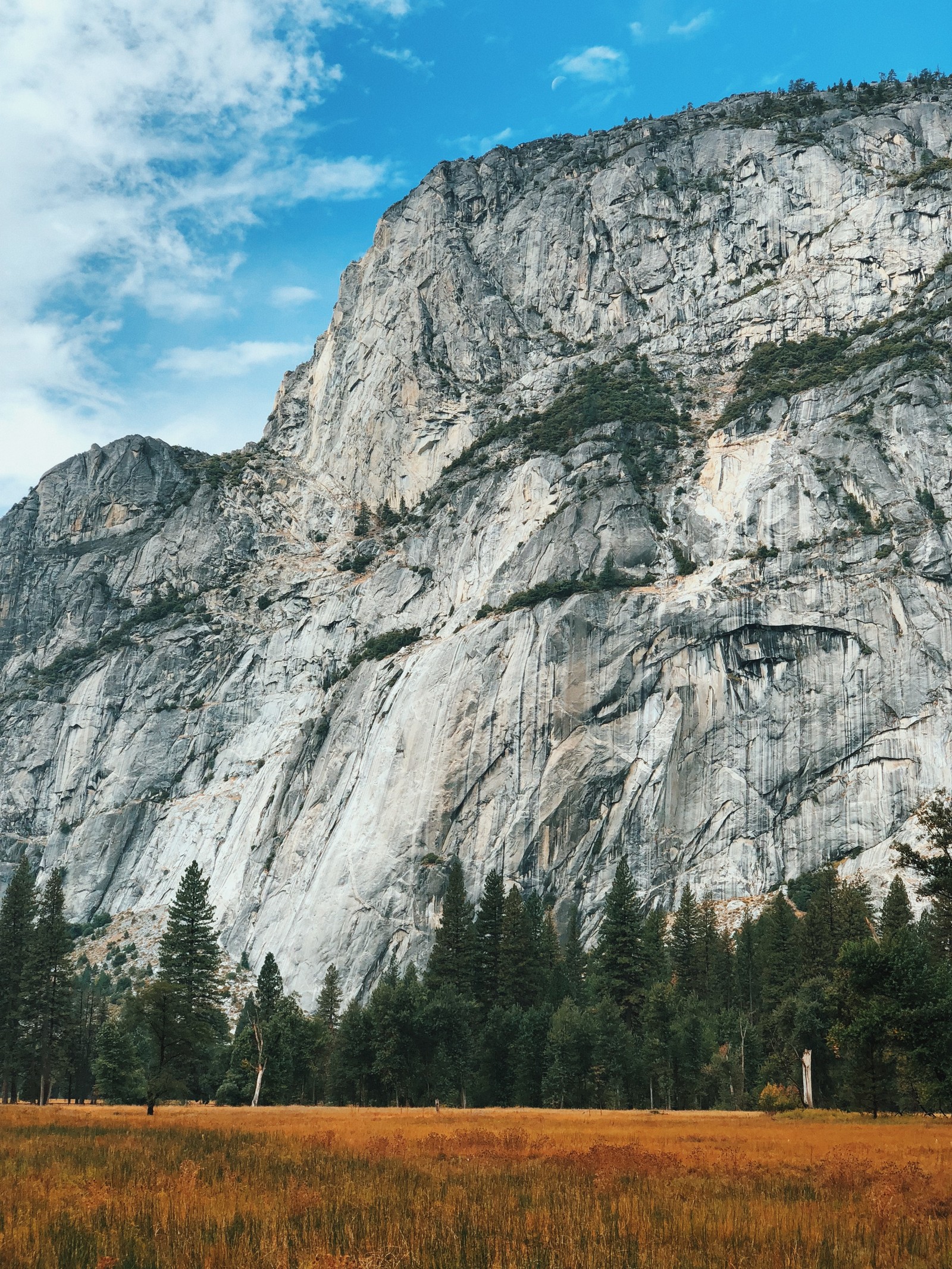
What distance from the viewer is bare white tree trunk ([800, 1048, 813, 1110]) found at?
46.7 meters

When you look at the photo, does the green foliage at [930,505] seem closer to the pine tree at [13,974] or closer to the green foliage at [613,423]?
the green foliage at [613,423]

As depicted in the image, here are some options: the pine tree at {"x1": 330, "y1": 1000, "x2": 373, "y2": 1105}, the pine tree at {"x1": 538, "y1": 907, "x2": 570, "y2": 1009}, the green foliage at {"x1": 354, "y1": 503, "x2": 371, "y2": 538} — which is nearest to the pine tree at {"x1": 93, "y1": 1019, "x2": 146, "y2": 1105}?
the pine tree at {"x1": 330, "y1": 1000, "x2": 373, "y2": 1105}

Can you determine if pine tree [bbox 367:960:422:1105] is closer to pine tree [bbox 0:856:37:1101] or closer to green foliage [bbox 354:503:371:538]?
pine tree [bbox 0:856:37:1101]

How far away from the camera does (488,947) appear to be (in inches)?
2931

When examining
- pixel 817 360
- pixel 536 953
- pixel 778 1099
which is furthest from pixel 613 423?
pixel 778 1099

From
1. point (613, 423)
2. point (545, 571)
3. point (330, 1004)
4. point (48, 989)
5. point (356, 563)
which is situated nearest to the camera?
point (48, 989)

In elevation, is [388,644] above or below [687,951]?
above

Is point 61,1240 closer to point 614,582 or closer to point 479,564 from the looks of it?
point 614,582

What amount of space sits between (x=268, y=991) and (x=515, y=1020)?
67.2ft

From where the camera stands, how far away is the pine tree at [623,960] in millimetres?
65625

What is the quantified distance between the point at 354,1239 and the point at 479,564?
406ft

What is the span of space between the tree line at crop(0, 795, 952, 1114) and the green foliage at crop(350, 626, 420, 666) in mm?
53899

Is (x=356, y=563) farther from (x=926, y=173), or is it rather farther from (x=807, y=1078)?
(x=807, y=1078)

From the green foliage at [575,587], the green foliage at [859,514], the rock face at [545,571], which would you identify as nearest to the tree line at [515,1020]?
the rock face at [545,571]
